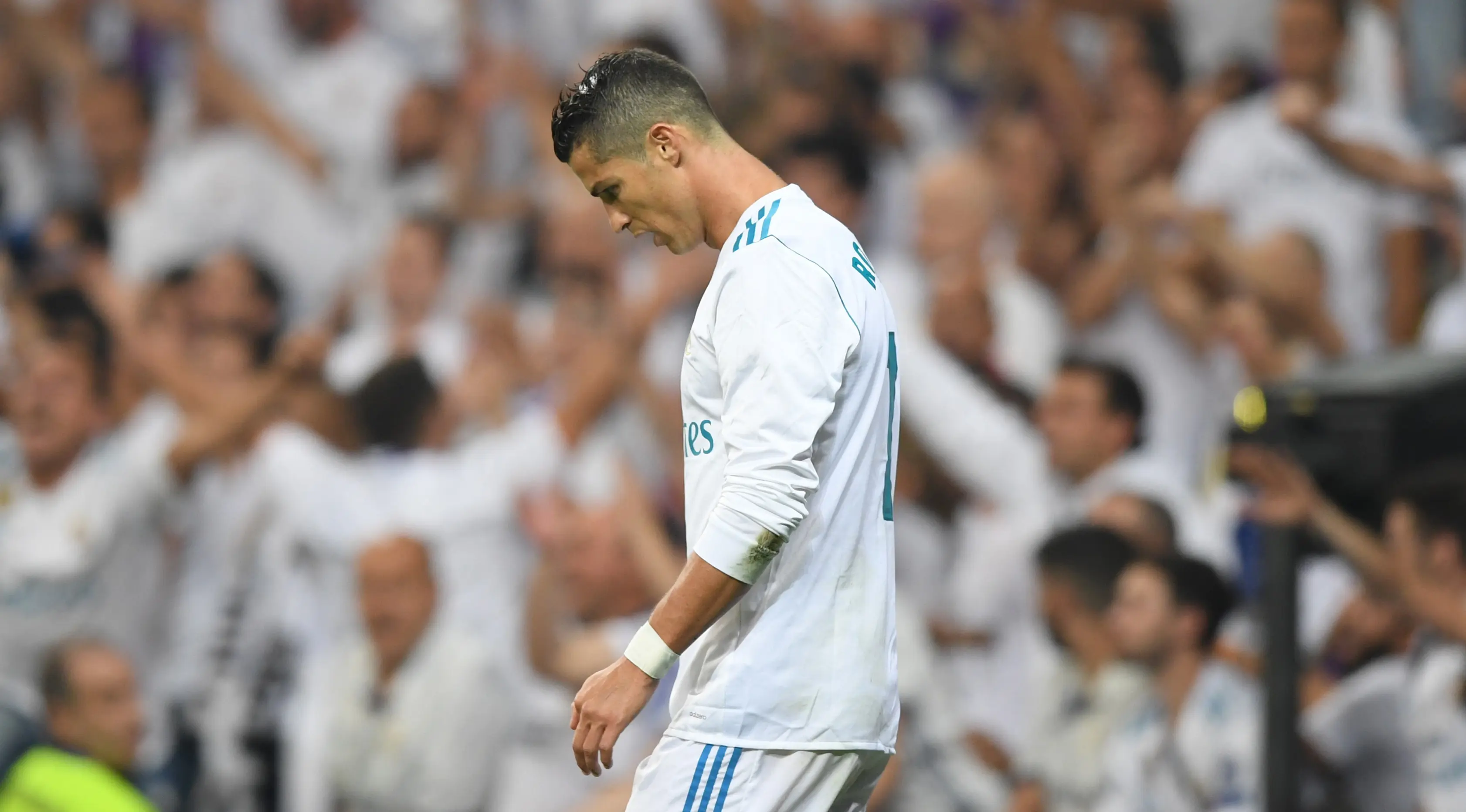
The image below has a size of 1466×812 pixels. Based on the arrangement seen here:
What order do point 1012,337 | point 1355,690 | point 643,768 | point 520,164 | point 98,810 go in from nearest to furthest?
point 643,768 < point 98,810 < point 1355,690 < point 1012,337 < point 520,164

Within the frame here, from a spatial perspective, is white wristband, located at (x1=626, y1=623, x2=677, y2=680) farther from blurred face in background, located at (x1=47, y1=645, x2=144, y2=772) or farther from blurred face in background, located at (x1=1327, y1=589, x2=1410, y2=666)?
blurred face in background, located at (x1=47, y1=645, x2=144, y2=772)

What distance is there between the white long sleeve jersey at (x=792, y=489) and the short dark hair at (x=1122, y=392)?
367cm

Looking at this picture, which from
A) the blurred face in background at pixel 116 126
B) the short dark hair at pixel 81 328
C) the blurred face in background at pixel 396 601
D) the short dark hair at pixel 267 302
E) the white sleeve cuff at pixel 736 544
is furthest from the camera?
the blurred face in background at pixel 116 126

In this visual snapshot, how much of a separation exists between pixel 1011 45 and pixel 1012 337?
145 cm

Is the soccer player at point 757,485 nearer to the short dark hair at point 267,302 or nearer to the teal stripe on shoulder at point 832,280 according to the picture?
the teal stripe on shoulder at point 832,280

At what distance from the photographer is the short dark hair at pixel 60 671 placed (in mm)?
5984

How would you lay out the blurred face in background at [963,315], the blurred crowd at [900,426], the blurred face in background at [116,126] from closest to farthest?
the blurred crowd at [900,426] → the blurred face in background at [963,315] → the blurred face in background at [116,126]

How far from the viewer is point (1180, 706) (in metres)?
5.54

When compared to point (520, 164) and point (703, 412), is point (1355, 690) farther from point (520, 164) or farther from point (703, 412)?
point (520, 164)

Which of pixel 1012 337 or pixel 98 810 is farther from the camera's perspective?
pixel 1012 337

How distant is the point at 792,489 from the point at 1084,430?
3.90 meters

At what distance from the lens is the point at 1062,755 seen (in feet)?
18.9

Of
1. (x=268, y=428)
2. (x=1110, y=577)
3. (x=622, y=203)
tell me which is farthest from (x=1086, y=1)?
(x=622, y=203)

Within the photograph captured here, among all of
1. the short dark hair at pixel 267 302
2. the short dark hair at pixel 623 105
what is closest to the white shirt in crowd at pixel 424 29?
the short dark hair at pixel 267 302
